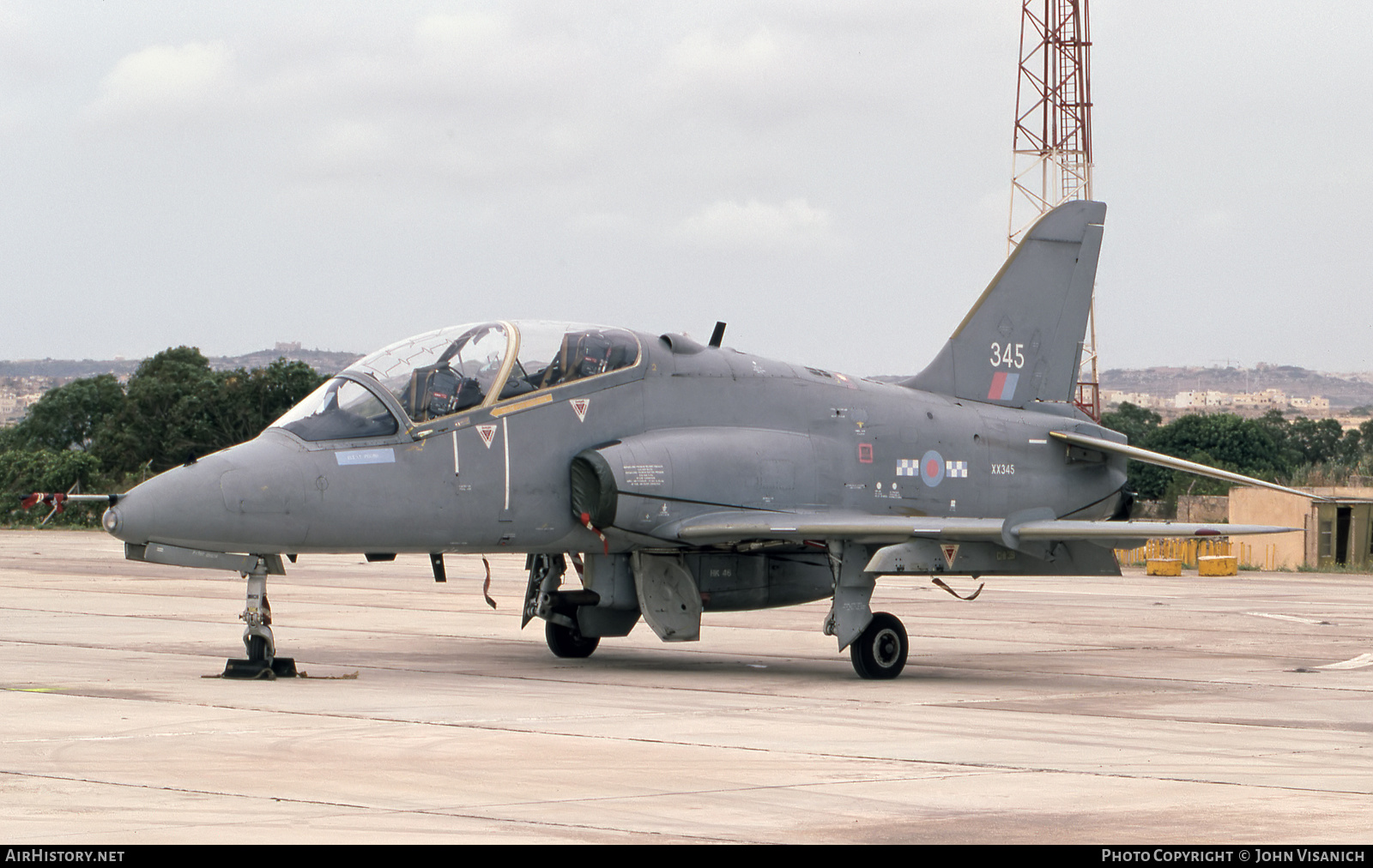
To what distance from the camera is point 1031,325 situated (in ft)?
59.0

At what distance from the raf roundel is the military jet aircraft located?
0.07 feet

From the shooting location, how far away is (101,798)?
7.47 metres

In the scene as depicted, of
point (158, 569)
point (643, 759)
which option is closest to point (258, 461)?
point (643, 759)

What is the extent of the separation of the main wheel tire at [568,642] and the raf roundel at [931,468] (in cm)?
375

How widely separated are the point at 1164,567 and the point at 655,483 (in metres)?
28.6

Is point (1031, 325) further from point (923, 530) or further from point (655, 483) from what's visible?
point (655, 483)

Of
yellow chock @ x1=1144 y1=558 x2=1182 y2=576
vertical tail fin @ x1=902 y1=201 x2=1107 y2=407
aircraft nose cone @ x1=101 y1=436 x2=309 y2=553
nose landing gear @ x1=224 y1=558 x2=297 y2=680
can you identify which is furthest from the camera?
yellow chock @ x1=1144 y1=558 x2=1182 y2=576

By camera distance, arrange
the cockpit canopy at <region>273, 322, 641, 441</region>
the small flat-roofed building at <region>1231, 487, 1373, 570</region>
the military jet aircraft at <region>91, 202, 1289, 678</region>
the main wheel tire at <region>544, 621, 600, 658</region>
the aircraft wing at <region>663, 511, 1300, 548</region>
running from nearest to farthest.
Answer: the military jet aircraft at <region>91, 202, 1289, 678</region>, the cockpit canopy at <region>273, 322, 641, 441</region>, the aircraft wing at <region>663, 511, 1300, 548</region>, the main wheel tire at <region>544, 621, 600, 658</region>, the small flat-roofed building at <region>1231, 487, 1373, 570</region>

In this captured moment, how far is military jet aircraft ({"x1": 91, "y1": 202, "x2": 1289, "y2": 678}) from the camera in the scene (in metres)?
13.0

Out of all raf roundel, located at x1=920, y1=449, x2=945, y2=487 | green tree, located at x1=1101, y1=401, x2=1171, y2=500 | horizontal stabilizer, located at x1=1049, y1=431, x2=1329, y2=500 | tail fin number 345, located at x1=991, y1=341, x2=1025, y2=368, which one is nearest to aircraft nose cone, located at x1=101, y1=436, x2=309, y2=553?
raf roundel, located at x1=920, y1=449, x2=945, y2=487

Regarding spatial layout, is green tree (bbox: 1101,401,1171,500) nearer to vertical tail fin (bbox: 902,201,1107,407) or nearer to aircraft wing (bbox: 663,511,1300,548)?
vertical tail fin (bbox: 902,201,1107,407)

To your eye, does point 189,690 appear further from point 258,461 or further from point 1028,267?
point 1028,267

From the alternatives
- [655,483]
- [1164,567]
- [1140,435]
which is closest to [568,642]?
[655,483]

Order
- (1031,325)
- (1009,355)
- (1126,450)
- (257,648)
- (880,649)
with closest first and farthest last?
(257,648)
(880,649)
(1126,450)
(1009,355)
(1031,325)
